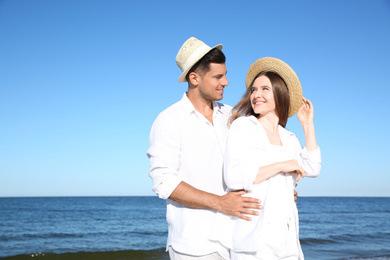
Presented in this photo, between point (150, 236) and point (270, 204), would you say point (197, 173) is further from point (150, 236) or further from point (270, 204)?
point (150, 236)

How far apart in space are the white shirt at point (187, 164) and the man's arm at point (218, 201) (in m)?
0.07

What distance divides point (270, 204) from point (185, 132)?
2.59 ft

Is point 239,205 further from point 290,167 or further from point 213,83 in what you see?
point 213,83

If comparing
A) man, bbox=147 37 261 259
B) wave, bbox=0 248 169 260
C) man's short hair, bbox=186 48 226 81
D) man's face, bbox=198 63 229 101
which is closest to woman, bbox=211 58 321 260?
man, bbox=147 37 261 259

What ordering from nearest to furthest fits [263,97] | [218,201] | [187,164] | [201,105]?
[218,201]
[263,97]
[187,164]
[201,105]

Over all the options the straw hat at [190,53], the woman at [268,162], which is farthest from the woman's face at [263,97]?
the straw hat at [190,53]

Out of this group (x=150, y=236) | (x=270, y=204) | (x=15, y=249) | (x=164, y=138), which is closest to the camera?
(x=270, y=204)

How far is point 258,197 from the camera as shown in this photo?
2.26 metres

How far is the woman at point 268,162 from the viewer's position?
219 centimetres

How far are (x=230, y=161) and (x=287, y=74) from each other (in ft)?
2.60

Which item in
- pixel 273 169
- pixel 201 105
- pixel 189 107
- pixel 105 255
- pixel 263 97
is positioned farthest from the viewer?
pixel 105 255

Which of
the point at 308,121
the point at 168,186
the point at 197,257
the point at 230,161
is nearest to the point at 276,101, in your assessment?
the point at 308,121

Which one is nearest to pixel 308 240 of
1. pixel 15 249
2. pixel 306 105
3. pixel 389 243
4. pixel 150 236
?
pixel 389 243

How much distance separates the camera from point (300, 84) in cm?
260
